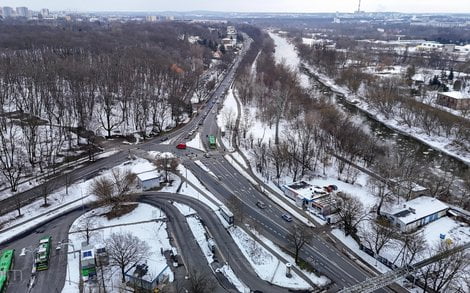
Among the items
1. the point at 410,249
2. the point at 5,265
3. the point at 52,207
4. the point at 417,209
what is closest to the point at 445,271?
the point at 410,249

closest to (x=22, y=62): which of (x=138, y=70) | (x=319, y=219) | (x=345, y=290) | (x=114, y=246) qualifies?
(x=138, y=70)

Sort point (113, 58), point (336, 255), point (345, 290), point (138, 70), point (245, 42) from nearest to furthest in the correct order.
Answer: point (345, 290)
point (336, 255)
point (138, 70)
point (113, 58)
point (245, 42)

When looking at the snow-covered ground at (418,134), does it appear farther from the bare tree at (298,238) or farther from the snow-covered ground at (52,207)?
the snow-covered ground at (52,207)

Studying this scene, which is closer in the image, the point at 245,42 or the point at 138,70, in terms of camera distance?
the point at 138,70

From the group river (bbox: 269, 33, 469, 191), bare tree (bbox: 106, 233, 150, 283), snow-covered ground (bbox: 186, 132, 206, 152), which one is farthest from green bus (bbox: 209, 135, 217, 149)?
river (bbox: 269, 33, 469, 191)

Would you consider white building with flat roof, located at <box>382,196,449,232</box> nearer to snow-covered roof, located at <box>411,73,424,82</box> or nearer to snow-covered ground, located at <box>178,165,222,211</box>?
snow-covered ground, located at <box>178,165,222,211</box>

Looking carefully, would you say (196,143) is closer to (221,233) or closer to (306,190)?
(306,190)

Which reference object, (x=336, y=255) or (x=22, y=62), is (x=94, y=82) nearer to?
(x=22, y=62)
